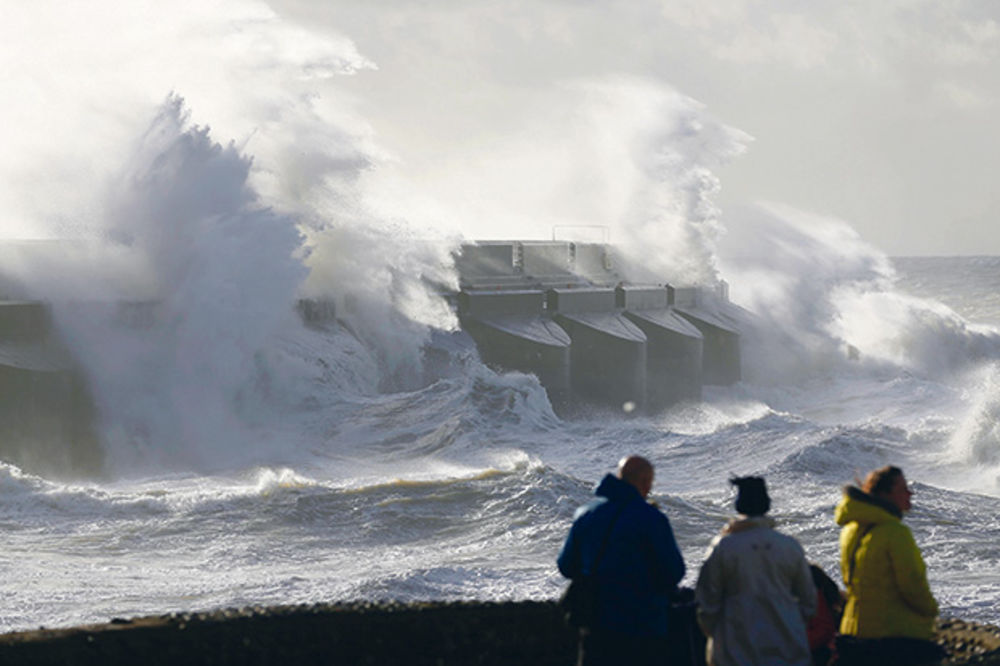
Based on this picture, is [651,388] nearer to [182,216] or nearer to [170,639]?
[182,216]

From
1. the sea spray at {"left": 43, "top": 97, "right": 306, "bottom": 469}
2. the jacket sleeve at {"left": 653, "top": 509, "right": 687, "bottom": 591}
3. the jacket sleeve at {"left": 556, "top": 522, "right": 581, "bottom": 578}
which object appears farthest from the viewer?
the sea spray at {"left": 43, "top": 97, "right": 306, "bottom": 469}

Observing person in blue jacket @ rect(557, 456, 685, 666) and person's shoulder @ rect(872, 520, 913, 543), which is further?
person's shoulder @ rect(872, 520, 913, 543)

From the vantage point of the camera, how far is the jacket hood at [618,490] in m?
4.11

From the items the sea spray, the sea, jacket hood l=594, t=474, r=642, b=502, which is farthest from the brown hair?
the sea spray

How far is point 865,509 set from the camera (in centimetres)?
434

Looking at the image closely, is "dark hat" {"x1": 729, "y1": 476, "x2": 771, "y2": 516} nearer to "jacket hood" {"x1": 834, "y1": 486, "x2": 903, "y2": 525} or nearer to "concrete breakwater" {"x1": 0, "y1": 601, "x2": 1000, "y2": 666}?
"jacket hood" {"x1": 834, "y1": 486, "x2": 903, "y2": 525}

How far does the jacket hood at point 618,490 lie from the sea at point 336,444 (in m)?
5.25

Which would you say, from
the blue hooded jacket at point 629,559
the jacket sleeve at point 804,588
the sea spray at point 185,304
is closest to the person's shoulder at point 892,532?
the jacket sleeve at point 804,588

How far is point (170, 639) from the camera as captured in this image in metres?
5.36

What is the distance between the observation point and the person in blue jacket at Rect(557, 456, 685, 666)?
13.4 ft

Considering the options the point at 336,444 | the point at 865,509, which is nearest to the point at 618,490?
the point at 865,509

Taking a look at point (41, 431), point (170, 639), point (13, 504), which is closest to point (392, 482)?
point (13, 504)

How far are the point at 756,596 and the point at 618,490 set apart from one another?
543mm

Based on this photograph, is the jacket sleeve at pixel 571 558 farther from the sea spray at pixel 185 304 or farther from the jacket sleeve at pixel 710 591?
the sea spray at pixel 185 304
